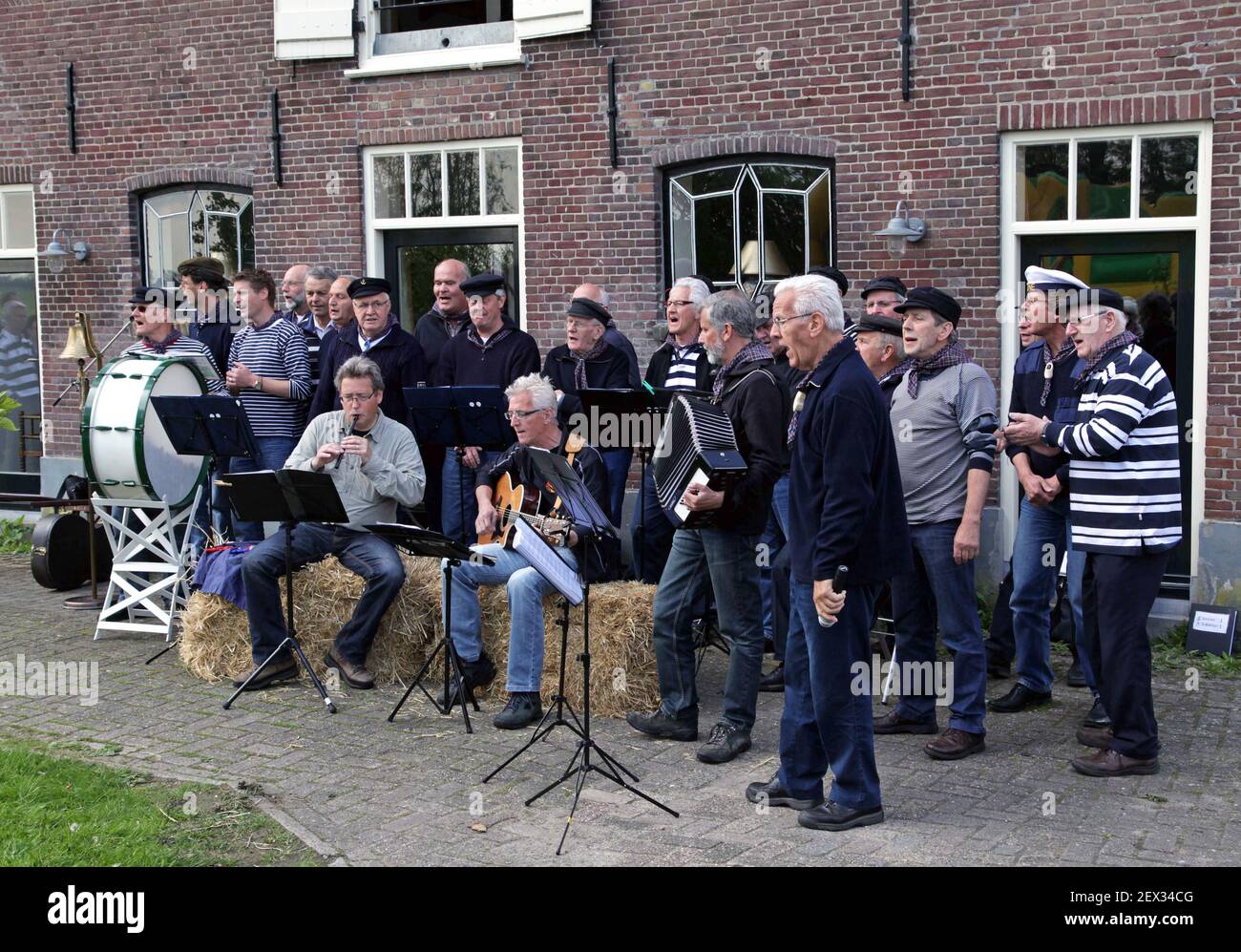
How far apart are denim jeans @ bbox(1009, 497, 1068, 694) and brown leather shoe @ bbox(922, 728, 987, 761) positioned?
0.91 metres

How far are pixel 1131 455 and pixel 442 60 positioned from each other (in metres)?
7.14

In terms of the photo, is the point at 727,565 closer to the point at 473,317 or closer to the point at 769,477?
the point at 769,477

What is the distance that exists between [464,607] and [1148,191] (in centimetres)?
507

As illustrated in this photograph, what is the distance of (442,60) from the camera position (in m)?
11.5

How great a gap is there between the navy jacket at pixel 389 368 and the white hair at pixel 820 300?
3.99 metres

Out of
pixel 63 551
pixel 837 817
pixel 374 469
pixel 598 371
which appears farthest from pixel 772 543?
pixel 63 551

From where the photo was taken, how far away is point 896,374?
7047 millimetres

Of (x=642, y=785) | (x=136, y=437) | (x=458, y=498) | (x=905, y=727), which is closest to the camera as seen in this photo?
(x=642, y=785)

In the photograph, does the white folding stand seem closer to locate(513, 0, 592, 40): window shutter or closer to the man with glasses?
the man with glasses

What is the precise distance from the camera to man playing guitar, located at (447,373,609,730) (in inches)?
288

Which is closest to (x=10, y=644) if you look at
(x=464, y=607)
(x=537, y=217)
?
(x=464, y=607)

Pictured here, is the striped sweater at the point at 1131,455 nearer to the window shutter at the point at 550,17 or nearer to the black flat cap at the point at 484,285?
the black flat cap at the point at 484,285

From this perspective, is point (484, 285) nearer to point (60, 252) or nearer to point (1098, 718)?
point (1098, 718)

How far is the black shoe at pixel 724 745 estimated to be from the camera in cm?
665
